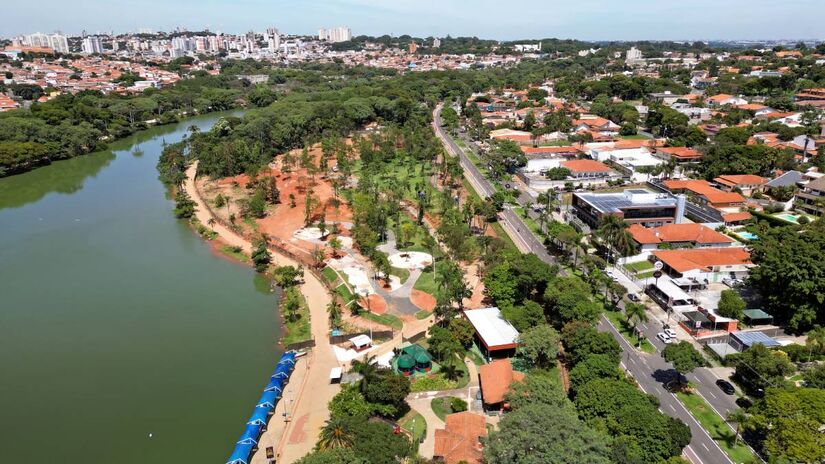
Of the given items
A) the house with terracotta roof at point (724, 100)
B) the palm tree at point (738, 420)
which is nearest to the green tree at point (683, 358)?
the palm tree at point (738, 420)

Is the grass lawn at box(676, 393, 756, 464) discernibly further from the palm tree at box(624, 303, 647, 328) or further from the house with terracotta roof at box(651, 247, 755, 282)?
the house with terracotta roof at box(651, 247, 755, 282)

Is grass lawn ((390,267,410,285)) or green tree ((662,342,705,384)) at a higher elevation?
green tree ((662,342,705,384))

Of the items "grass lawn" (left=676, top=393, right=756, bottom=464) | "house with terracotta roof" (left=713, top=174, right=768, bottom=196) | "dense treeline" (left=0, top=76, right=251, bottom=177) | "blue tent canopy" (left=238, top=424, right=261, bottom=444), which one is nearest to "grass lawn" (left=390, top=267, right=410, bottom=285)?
"blue tent canopy" (left=238, top=424, right=261, bottom=444)

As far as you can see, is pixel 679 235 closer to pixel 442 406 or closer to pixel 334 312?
pixel 442 406

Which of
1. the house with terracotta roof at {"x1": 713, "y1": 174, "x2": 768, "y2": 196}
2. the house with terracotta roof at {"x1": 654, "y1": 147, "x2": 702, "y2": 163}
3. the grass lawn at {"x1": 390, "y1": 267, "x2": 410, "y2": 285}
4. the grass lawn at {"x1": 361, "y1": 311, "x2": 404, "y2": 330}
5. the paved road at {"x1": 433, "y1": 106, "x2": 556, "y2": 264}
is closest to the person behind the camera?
the grass lawn at {"x1": 361, "y1": 311, "x2": 404, "y2": 330}

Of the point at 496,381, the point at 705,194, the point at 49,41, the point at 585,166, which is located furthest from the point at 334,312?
the point at 49,41

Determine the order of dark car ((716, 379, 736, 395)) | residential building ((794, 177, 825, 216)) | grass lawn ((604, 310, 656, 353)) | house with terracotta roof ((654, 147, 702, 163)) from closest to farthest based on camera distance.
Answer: dark car ((716, 379, 736, 395)) → grass lawn ((604, 310, 656, 353)) → residential building ((794, 177, 825, 216)) → house with terracotta roof ((654, 147, 702, 163))

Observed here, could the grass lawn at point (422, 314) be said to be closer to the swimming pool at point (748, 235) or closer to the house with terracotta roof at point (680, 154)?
the swimming pool at point (748, 235)

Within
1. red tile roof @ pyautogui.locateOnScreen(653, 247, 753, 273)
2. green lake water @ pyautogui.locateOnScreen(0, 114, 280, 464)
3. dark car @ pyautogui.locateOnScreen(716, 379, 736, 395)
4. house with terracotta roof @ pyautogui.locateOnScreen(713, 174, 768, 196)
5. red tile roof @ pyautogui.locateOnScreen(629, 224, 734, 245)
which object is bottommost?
green lake water @ pyautogui.locateOnScreen(0, 114, 280, 464)
